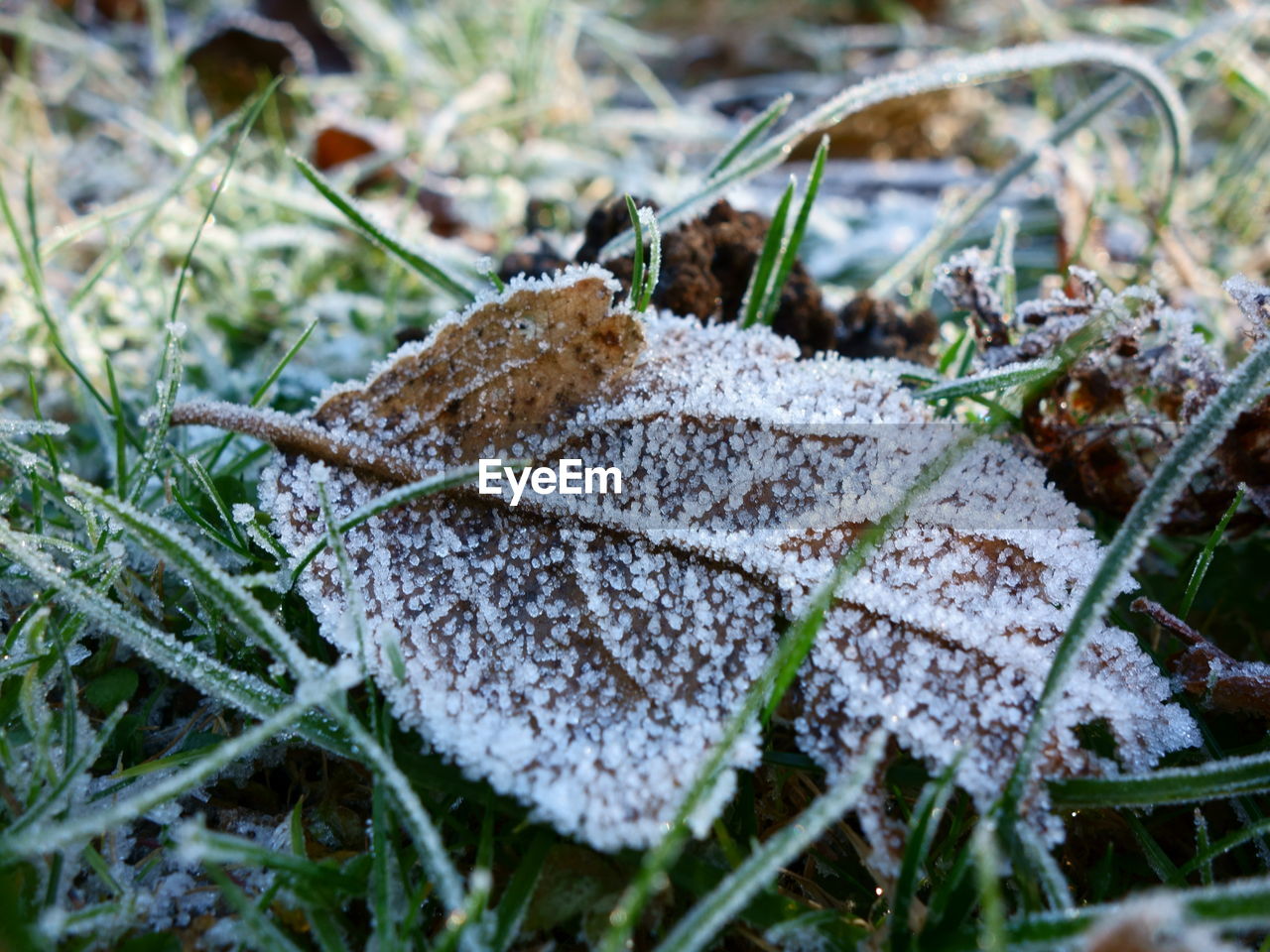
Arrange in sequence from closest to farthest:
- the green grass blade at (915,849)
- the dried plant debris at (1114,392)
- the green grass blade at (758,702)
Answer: the green grass blade at (758,702) < the green grass blade at (915,849) < the dried plant debris at (1114,392)

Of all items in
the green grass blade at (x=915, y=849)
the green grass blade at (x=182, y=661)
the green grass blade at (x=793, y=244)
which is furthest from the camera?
the green grass blade at (x=793, y=244)

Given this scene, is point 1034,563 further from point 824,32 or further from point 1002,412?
point 824,32

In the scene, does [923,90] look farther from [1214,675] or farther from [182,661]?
[182,661]

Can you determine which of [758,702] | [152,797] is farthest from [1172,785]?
[152,797]

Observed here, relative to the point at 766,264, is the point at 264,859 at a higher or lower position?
lower

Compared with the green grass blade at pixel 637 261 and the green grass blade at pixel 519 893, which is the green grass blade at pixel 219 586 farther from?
the green grass blade at pixel 637 261

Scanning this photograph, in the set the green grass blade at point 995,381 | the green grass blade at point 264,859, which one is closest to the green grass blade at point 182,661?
the green grass blade at point 264,859

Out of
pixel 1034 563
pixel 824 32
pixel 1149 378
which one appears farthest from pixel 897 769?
pixel 824 32
